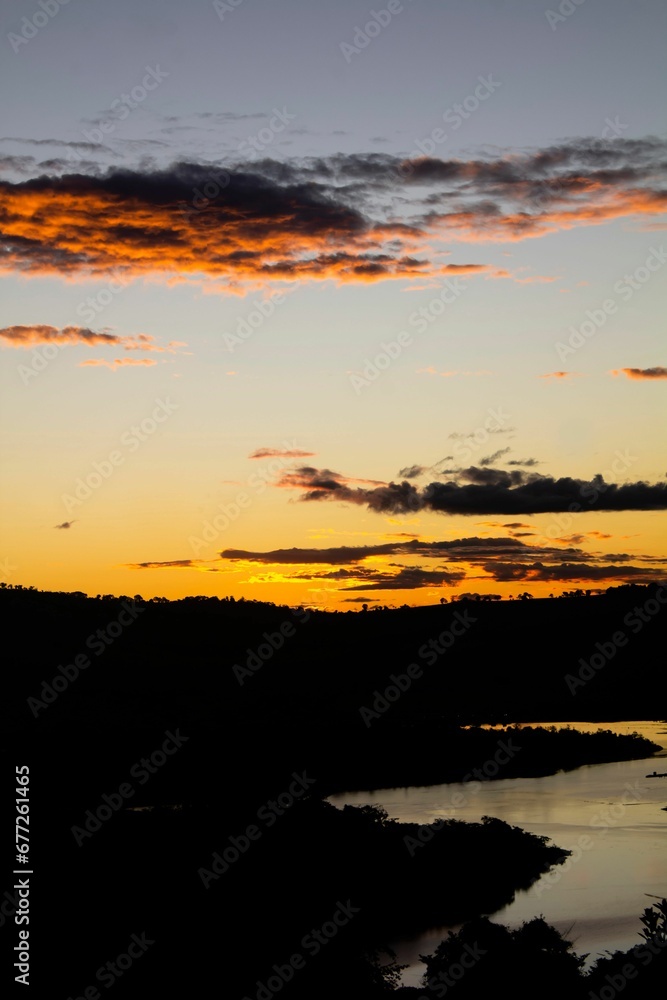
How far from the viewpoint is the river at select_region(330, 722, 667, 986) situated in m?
43.1

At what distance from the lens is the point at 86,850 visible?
41.3 metres

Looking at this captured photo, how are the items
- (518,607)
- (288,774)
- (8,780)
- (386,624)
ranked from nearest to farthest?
(8,780)
(288,774)
(386,624)
(518,607)

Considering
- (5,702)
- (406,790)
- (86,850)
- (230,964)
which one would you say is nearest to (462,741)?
(406,790)

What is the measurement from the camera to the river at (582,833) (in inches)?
1695

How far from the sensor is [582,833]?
6291 cm

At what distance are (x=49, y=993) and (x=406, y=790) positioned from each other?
56314 millimetres

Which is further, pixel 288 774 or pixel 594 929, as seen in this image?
pixel 288 774

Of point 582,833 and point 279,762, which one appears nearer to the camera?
point 582,833

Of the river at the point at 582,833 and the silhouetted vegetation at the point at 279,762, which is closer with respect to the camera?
the silhouetted vegetation at the point at 279,762

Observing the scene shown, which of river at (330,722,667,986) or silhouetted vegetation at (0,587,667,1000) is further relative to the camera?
river at (330,722,667,986)

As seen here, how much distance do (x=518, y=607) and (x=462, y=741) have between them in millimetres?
86012

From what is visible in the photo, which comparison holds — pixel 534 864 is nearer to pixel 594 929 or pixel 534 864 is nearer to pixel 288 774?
pixel 594 929

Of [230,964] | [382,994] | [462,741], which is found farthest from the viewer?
[462,741]

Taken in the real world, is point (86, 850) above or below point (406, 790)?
above
